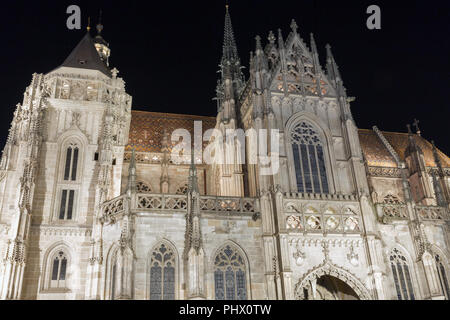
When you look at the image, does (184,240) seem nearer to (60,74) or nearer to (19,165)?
(19,165)

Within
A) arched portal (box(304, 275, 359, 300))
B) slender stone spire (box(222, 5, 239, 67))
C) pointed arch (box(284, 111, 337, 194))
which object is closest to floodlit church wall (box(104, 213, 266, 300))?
arched portal (box(304, 275, 359, 300))

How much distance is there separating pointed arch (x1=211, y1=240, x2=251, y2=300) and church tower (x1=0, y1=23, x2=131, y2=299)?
18.7ft

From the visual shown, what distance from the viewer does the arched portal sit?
2448cm

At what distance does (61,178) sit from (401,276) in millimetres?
19687

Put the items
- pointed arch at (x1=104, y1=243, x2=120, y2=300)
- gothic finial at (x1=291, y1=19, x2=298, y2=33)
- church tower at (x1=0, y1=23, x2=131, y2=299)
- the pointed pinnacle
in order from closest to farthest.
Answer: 1. pointed arch at (x1=104, y1=243, x2=120, y2=300)
2. church tower at (x1=0, y1=23, x2=131, y2=299)
3. gothic finial at (x1=291, y1=19, x2=298, y2=33)
4. the pointed pinnacle

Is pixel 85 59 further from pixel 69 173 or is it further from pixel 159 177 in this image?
pixel 159 177

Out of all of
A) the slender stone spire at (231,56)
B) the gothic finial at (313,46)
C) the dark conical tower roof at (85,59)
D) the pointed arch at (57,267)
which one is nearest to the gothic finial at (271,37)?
the gothic finial at (313,46)

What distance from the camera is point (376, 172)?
120 feet

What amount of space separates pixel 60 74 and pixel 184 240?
15208 millimetres

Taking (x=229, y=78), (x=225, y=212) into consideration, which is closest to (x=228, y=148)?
(x=229, y=78)

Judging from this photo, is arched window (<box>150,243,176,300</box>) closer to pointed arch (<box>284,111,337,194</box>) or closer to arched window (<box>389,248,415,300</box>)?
pointed arch (<box>284,111,337,194</box>)
